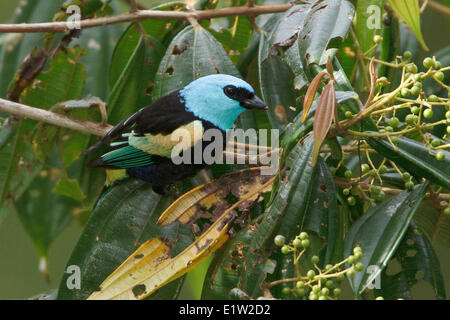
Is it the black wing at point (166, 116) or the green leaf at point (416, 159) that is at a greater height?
the black wing at point (166, 116)

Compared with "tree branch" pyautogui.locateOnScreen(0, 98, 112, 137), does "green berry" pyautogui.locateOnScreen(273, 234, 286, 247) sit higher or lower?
lower

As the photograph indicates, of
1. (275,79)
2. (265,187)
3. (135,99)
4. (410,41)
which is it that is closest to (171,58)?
(135,99)

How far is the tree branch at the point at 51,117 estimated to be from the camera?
2551 mm

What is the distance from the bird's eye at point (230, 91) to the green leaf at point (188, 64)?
0.72 ft

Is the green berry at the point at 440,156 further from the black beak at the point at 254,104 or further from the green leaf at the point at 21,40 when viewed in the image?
the green leaf at the point at 21,40

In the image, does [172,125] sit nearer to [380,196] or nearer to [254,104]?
[254,104]

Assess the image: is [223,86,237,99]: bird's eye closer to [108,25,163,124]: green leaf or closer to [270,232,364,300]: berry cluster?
[108,25,163,124]: green leaf


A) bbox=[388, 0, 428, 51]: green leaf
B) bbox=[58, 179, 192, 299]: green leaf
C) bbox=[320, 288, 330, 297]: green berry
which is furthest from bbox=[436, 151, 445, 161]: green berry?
bbox=[58, 179, 192, 299]: green leaf

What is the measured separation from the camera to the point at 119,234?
89.9 inches

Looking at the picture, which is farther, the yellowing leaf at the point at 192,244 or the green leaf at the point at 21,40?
the green leaf at the point at 21,40

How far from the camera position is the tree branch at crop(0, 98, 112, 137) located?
2.55 meters

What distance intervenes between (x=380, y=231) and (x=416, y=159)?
0.81 ft

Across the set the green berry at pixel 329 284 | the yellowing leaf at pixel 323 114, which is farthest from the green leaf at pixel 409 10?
the green berry at pixel 329 284

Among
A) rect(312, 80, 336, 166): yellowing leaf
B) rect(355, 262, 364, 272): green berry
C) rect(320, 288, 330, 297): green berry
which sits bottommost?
rect(320, 288, 330, 297): green berry
